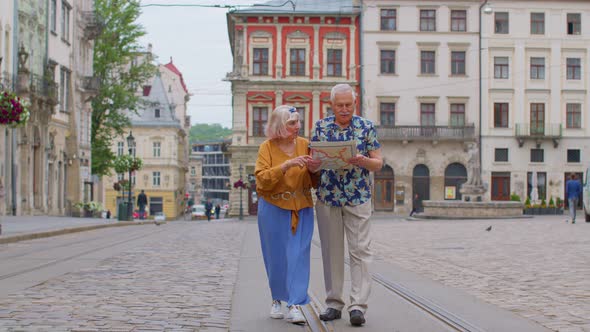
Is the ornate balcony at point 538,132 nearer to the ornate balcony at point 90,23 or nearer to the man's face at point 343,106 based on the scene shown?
the ornate balcony at point 90,23

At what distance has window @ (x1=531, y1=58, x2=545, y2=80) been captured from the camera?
5444 centimetres

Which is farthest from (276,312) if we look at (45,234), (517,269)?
(45,234)

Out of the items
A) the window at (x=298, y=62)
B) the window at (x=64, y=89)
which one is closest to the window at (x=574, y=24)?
the window at (x=298, y=62)

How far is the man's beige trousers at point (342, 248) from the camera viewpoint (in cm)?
641

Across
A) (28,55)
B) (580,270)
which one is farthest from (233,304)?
(28,55)

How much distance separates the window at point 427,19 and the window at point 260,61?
10.5 m

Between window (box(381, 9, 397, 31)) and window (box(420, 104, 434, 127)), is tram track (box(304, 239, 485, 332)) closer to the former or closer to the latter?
window (box(420, 104, 434, 127))

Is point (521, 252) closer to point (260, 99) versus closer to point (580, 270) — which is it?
point (580, 270)

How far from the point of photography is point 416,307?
24.3 feet

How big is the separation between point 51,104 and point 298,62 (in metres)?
22.7

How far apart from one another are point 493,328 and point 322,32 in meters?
49.1

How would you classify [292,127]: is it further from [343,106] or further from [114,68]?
[114,68]

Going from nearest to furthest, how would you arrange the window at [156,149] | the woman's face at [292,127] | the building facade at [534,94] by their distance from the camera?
1. the woman's face at [292,127]
2. the building facade at [534,94]
3. the window at [156,149]

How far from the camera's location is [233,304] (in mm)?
7465
